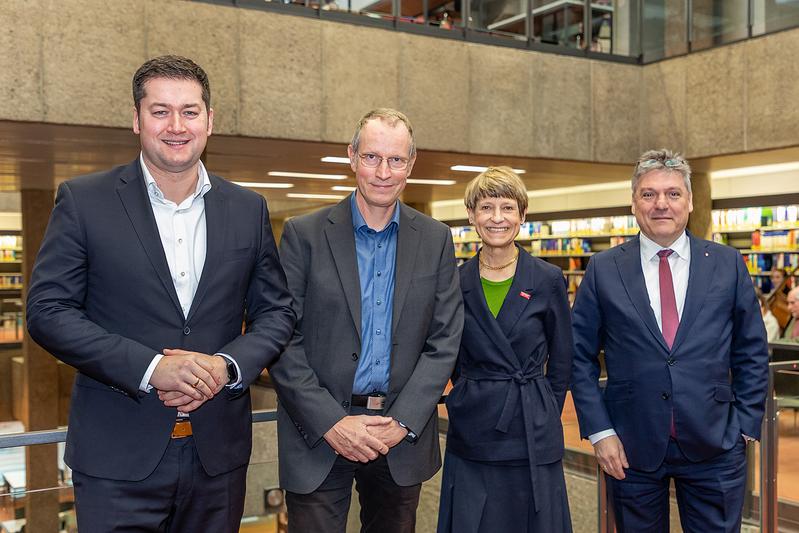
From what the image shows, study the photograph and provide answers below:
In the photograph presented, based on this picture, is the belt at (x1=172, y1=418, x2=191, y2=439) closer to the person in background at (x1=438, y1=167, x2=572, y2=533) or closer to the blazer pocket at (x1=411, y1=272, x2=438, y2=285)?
the blazer pocket at (x1=411, y1=272, x2=438, y2=285)

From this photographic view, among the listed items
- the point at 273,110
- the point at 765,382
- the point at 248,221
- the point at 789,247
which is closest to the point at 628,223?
the point at 789,247

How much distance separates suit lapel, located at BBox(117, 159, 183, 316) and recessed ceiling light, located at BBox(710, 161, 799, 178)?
10803 millimetres

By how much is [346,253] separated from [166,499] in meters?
0.77

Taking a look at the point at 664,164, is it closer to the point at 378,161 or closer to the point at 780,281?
the point at 378,161

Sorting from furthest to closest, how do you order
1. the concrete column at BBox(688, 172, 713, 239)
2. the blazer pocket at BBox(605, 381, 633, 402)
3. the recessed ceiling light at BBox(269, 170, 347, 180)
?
the recessed ceiling light at BBox(269, 170, 347, 180) < the concrete column at BBox(688, 172, 713, 239) < the blazer pocket at BBox(605, 381, 633, 402)

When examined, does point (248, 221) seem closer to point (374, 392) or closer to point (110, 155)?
point (374, 392)

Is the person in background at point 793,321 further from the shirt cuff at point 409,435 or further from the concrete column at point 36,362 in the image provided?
the concrete column at point 36,362

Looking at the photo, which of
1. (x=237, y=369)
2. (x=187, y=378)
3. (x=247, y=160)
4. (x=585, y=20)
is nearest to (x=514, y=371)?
(x=237, y=369)

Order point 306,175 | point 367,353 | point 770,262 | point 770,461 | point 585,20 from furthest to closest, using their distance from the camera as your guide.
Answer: point 306,175
point 770,262
point 585,20
point 770,461
point 367,353

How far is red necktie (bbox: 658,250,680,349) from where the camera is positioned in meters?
2.45

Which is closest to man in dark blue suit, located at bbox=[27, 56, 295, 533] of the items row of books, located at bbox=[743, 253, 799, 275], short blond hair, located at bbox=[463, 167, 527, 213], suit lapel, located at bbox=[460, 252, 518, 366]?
suit lapel, located at bbox=[460, 252, 518, 366]

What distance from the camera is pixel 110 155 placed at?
9.55 meters

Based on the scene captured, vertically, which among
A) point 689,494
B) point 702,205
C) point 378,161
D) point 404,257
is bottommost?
point 689,494

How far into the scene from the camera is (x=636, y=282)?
2.48 m
